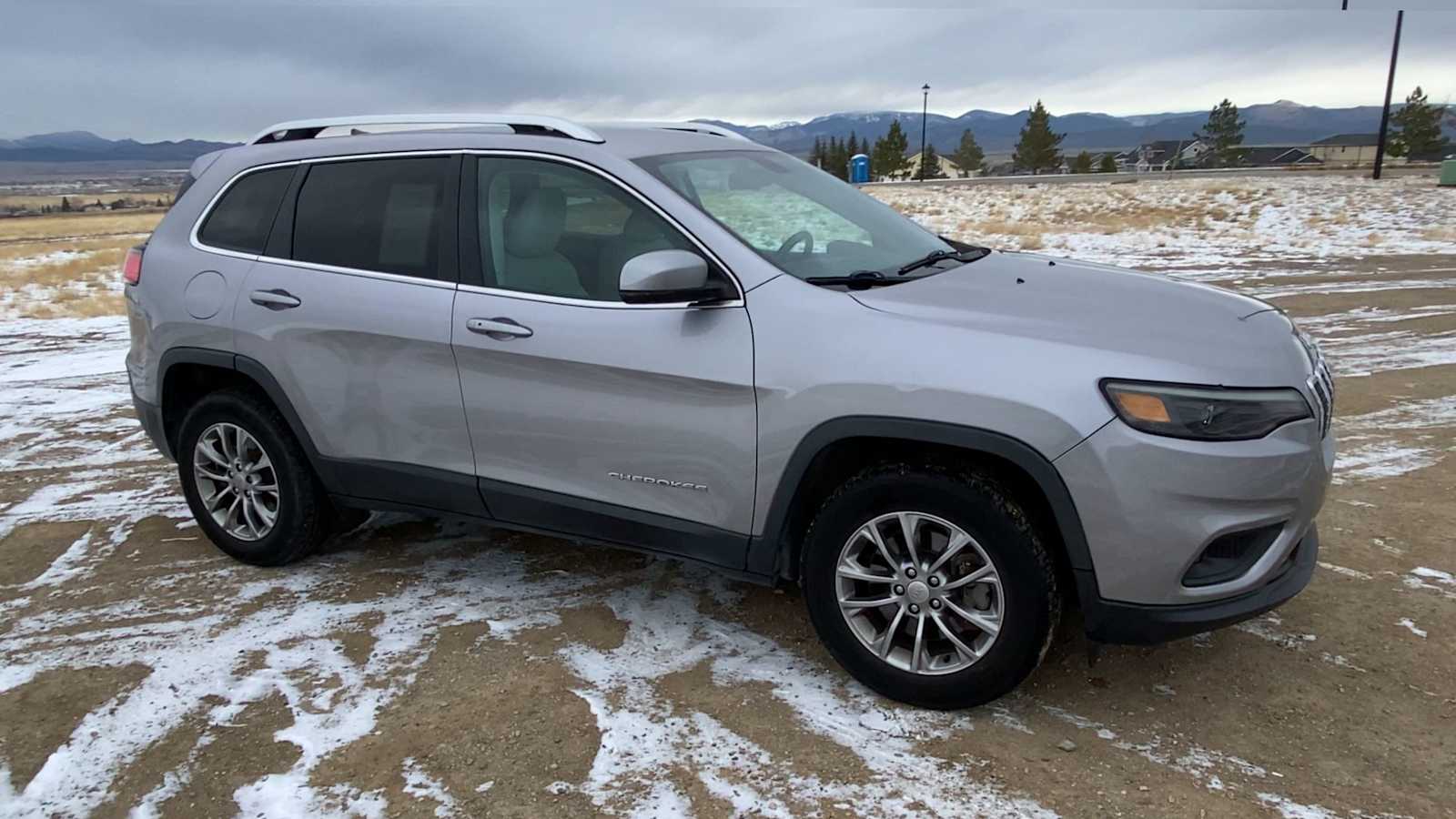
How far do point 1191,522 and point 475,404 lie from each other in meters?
2.41

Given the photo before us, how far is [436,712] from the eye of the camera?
10.3 feet

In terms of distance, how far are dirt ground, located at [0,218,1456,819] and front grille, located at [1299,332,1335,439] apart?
923mm

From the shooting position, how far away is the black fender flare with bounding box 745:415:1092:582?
2.71 metres

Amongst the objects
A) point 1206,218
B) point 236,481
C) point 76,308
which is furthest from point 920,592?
point 1206,218

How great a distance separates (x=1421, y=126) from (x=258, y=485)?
7884 centimetres

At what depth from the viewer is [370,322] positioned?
3.74m

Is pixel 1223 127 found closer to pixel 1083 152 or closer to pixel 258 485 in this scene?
pixel 1083 152

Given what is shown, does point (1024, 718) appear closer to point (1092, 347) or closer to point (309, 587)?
point (1092, 347)

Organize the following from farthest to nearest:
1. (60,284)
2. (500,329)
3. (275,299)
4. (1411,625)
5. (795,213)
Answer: (60,284) → (275,299) → (795,213) → (1411,625) → (500,329)

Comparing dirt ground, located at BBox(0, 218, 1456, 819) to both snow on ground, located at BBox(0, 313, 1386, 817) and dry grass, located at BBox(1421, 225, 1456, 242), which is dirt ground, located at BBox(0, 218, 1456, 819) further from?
dry grass, located at BBox(1421, 225, 1456, 242)

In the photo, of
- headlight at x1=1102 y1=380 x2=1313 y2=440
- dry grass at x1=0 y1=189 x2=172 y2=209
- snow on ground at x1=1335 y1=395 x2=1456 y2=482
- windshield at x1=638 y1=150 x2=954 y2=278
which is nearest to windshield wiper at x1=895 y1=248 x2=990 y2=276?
windshield at x1=638 y1=150 x2=954 y2=278

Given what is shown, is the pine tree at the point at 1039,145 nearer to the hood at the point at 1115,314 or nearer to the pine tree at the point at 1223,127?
the pine tree at the point at 1223,127

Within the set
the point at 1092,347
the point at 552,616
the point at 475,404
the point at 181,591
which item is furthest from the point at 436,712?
the point at 1092,347

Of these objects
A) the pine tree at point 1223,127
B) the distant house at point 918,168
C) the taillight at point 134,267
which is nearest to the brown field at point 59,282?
the taillight at point 134,267
